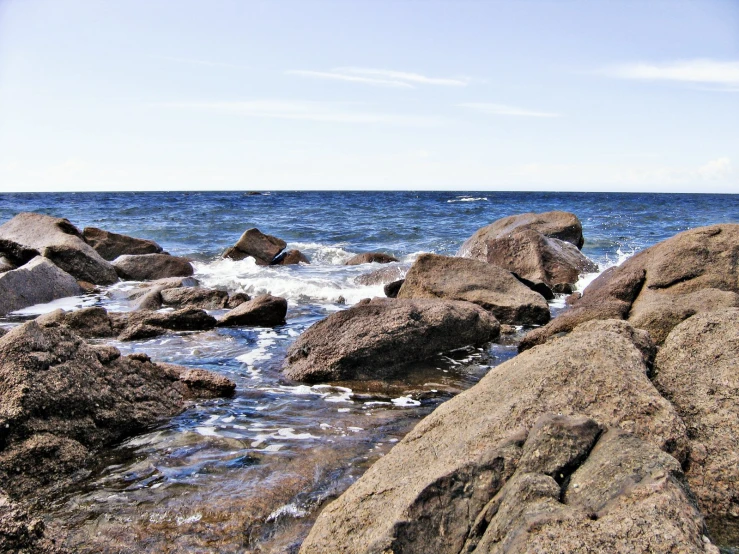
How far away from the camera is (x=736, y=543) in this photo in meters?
2.94

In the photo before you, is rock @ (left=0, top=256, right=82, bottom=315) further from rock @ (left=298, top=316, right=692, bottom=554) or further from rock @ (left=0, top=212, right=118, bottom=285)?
rock @ (left=298, top=316, right=692, bottom=554)

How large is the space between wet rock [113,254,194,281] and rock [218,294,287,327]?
5.38 meters

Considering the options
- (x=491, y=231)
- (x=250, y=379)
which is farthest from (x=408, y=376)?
(x=491, y=231)

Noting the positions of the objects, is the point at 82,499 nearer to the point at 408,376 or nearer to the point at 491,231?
the point at 408,376

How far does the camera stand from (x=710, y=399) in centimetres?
358

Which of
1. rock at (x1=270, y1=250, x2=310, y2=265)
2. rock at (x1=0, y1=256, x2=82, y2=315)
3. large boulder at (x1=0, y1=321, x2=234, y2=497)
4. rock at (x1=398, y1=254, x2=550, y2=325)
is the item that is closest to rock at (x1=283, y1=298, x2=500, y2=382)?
rock at (x1=398, y1=254, x2=550, y2=325)

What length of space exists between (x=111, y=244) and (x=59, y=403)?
Answer: 12232 millimetres

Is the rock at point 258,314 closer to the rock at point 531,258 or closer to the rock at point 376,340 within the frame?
the rock at point 376,340

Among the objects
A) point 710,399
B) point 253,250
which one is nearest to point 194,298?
point 253,250

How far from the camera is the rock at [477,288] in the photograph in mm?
8344

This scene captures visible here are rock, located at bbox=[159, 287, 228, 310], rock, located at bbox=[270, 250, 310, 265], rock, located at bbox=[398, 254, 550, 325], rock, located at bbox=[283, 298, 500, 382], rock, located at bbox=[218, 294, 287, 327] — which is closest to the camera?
rock, located at bbox=[283, 298, 500, 382]

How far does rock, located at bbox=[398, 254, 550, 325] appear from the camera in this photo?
8.34 m

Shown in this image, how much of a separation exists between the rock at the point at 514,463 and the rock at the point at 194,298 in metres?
7.15

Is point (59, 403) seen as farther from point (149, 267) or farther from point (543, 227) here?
point (543, 227)
